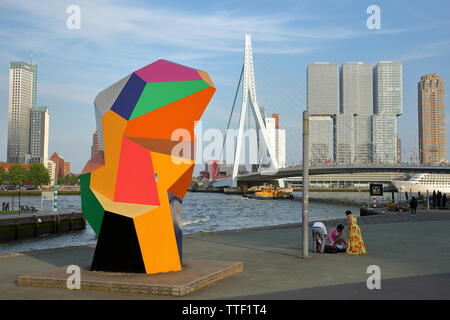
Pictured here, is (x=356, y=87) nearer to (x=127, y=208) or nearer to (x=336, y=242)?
(x=336, y=242)

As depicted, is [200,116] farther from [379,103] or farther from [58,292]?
[379,103]

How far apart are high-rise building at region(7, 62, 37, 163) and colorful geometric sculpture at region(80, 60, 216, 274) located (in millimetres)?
178887

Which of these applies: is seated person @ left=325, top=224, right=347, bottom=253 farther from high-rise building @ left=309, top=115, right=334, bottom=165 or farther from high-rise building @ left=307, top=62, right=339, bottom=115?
high-rise building @ left=309, top=115, right=334, bottom=165

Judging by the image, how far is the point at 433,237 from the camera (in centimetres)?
1308

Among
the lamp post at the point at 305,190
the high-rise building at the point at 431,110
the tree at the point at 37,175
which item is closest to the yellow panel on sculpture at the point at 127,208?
the lamp post at the point at 305,190

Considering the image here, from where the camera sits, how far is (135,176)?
7160 millimetres

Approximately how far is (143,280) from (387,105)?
12384 cm

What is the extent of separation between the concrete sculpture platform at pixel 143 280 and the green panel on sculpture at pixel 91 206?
2.37 feet

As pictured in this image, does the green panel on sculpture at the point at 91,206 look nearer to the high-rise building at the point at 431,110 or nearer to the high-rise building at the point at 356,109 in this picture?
the high-rise building at the point at 356,109

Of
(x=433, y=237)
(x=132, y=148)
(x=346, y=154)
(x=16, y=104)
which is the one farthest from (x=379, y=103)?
(x=16, y=104)

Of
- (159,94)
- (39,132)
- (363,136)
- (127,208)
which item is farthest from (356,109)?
(127,208)

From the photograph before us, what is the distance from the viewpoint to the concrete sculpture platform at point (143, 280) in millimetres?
6043

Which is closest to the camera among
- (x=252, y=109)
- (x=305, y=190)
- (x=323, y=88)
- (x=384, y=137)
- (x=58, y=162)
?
(x=305, y=190)
